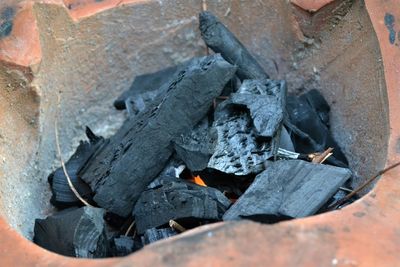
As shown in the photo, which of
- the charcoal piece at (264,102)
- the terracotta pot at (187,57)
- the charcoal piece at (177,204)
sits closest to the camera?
the terracotta pot at (187,57)

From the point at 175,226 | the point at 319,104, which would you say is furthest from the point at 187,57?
the point at 175,226

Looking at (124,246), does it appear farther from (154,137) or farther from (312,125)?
(312,125)

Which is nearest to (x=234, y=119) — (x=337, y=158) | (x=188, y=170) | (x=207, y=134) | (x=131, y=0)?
(x=207, y=134)

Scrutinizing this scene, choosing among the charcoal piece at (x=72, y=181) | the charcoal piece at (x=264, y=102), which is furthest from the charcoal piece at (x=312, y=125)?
the charcoal piece at (x=72, y=181)

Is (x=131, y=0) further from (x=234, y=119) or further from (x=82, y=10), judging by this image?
(x=234, y=119)

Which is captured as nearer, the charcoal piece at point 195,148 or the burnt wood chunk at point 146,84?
the charcoal piece at point 195,148

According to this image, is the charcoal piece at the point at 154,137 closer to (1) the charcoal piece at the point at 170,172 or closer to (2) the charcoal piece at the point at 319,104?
(1) the charcoal piece at the point at 170,172

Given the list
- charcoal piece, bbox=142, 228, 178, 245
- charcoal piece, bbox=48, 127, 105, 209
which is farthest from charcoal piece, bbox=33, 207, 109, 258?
charcoal piece, bbox=48, 127, 105, 209
